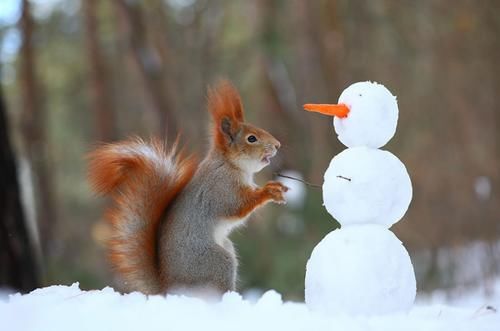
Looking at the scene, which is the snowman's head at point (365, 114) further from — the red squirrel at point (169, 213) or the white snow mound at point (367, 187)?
the red squirrel at point (169, 213)

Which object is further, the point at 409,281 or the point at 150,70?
the point at 150,70

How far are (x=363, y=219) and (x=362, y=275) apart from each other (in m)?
0.22

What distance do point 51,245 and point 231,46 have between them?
5579mm

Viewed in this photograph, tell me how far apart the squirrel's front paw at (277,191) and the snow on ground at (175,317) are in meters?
0.46

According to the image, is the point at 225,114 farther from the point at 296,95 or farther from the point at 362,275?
the point at 296,95

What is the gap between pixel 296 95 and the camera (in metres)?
12.1

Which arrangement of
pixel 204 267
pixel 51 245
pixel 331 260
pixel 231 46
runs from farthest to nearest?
pixel 231 46
pixel 51 245
pixel 204 267
pixel 331 260

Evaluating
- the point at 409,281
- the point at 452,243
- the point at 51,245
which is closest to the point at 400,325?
the point at 409,281

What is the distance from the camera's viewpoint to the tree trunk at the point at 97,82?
10656mm

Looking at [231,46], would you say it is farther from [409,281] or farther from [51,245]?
[409,281]

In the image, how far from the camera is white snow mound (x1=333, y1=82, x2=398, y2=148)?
2.56m

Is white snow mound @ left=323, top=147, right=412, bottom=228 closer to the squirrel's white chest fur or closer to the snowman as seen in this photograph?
the snowman

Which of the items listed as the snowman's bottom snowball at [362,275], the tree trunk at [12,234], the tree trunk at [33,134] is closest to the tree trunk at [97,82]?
the tree trunk at [33,134]

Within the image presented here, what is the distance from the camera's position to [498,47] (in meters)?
8.57
